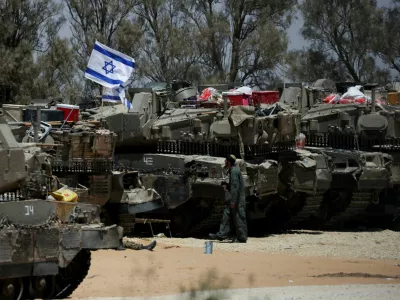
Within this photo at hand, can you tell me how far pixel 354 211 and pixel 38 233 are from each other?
1305 centimetres

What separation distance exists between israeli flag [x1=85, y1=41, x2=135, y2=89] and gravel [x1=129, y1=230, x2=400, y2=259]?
3623 millimetres

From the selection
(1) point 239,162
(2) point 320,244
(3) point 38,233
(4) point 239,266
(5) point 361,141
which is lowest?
(2) point 320,244

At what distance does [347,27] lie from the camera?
4478 centimetres

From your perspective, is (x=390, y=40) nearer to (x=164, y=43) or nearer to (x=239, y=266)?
(x=164, y=43)

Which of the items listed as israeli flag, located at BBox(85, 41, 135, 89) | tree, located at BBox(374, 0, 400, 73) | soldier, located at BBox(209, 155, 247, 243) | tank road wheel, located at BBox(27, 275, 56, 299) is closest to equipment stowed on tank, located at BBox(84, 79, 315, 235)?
soldier, located at BBox(209, 155, 247, 243)

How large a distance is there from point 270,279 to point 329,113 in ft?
37.0

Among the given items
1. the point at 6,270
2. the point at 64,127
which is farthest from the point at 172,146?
the point at 6,270

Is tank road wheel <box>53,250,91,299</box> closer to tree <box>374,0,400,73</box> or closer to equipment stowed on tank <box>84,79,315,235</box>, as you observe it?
equipment stowed on tank <box>84,79,315,235</box>

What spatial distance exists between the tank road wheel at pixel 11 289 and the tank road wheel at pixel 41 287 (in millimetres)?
110

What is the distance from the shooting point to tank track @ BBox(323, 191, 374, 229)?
947 inches

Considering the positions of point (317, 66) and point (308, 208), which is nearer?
point (308, 208)

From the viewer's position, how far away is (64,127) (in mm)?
19609

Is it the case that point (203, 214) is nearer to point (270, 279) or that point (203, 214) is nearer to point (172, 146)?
point (172, 146)

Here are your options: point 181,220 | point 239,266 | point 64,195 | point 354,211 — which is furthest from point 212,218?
point 64,195
